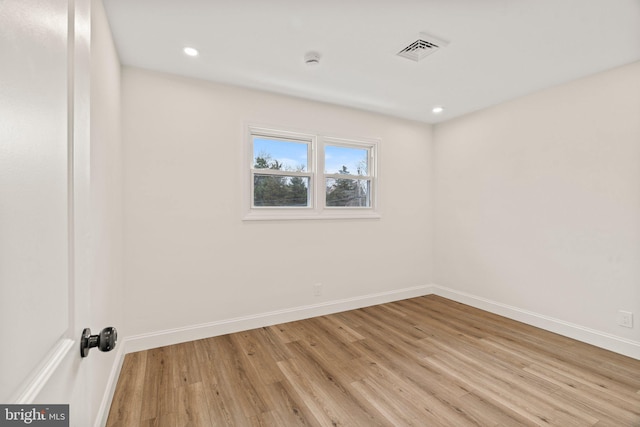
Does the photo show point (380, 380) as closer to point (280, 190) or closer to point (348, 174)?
point (280, 190)

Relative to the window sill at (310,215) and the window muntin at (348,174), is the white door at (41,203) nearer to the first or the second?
the window sill at (310,215)

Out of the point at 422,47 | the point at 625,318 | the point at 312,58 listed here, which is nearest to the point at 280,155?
the point at 312,58

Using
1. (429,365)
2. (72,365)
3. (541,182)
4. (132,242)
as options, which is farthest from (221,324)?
(541,182)

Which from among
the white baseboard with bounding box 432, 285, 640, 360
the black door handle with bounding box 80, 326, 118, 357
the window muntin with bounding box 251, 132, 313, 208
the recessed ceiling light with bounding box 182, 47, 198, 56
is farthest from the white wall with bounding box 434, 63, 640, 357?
the black door handle with bounding box 80, 326, 118, 357

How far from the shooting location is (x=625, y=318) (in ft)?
8.35

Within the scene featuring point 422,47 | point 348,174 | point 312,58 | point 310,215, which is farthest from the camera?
point 348,174

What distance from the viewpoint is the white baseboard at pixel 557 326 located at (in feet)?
8.30

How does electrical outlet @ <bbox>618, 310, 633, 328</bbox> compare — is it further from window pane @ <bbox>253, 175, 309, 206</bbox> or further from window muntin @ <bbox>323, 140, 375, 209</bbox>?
window pane @ <bbox>253, 175, 309, 206</bbox>

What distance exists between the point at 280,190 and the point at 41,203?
2.80 meters

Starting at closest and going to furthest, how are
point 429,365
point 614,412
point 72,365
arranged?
point 72,365 → point 614,412 → point 429,365

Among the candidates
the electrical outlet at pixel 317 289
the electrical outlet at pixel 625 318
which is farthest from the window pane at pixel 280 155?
the electrical outlet at pixel 625 318

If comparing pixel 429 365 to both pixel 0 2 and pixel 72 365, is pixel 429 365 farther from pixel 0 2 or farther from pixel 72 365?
pixel 0 2

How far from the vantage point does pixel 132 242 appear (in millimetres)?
2566

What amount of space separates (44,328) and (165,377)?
205cm
